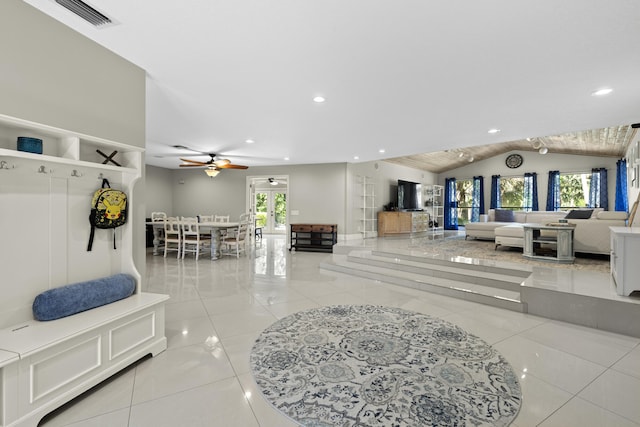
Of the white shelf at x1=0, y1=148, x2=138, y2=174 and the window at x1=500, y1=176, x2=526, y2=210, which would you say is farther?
the window at x1=500, y1=176, x2=526, y2=210

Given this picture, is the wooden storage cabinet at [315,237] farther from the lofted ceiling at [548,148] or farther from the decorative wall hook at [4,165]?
the decorative wall hook at [4,165]

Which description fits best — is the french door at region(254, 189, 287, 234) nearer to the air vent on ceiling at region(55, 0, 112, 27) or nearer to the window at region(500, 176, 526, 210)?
the window at region(500, 176, 526, 210)

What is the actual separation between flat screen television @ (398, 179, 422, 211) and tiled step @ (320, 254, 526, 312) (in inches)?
190

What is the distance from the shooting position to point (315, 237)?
8.27m

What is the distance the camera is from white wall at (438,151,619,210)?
30.5ft

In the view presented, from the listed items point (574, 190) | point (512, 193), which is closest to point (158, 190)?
point (512, 193)

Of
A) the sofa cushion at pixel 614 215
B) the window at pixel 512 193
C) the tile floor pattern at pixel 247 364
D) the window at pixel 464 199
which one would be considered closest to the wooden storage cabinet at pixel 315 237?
the tile floor pattern at pixel 247 364

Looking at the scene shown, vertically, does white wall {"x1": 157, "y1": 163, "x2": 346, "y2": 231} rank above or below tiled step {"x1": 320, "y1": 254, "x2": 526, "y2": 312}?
above

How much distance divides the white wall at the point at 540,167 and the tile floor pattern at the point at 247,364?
9579 millimetres

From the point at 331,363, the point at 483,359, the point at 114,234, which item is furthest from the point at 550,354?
the point at 114,234

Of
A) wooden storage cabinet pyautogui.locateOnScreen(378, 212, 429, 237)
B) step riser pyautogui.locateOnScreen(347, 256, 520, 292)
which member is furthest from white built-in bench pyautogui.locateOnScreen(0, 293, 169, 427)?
wooden storage cabinet pyautogui.locateOnScreen(378, 212, 429, 237)

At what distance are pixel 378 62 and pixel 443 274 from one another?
3341 mm

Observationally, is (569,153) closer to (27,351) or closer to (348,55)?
(348,55)

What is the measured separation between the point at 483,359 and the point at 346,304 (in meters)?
1.68
